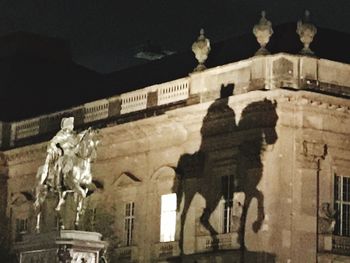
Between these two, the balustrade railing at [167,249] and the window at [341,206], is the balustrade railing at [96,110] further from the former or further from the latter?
the window at [341,206]

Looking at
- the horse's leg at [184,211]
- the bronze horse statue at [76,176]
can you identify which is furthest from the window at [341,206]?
the bronze horse statue at [76,176]

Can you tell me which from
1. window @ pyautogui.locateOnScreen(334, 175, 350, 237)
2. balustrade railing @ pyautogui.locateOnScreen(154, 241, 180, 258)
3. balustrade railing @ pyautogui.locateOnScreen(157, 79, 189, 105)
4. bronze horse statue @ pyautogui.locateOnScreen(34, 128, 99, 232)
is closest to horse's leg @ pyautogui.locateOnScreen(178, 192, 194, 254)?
balustrade railing @ pyautogui.locateOnScreen(154, 241, 180, 258)

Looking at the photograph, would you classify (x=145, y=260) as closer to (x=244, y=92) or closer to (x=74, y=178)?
(x=244, y=92)

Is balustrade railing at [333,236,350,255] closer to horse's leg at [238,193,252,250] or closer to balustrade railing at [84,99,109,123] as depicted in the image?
horse's leg at [238,193,252,250]

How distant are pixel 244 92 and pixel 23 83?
79.0ft

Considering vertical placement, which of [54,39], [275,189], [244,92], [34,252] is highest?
[54,39]

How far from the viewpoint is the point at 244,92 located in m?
51.0

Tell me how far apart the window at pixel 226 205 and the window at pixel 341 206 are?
11.8ft

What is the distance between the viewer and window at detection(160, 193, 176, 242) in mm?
54562

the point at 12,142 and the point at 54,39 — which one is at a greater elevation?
the point at 54,39

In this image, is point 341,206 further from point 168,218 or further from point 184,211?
point 168,218

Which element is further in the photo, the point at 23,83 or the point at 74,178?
the point at 23,83

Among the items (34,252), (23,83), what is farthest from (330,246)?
(23,83)

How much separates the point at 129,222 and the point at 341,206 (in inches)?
377
